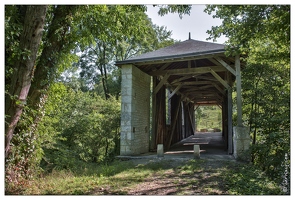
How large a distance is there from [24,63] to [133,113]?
180 inches

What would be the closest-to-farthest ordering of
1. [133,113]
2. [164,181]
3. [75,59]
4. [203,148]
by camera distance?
[164,181] < [75,59] < [133,113] < [203,148]

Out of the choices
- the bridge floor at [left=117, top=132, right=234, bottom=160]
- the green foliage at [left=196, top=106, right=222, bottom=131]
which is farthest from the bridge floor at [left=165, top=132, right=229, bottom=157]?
the green foliage at [left=196, top=106, right=222, bottom=131]

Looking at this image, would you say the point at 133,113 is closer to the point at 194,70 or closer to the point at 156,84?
the point at 156,84

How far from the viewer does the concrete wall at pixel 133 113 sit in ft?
25.6

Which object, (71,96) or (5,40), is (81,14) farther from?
(71,96)

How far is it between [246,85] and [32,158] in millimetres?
6167

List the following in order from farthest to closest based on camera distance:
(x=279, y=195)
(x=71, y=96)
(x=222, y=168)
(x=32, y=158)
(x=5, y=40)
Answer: (x=71, y=96) < (x=222, y=168) < (x=32, y=158) < (x=5, y=40) < (x=279, y=195)

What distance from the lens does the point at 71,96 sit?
33.7 feet

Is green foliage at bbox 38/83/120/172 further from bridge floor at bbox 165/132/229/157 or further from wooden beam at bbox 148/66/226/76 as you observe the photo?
wooden beam at bbox 148/66/226/76

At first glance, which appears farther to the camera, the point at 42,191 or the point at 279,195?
the point at 42,191

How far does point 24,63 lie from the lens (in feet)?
12.7

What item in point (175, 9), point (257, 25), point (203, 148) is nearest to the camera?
point (257, 25)

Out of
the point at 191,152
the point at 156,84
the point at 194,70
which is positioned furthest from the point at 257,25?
the point at 156,84
